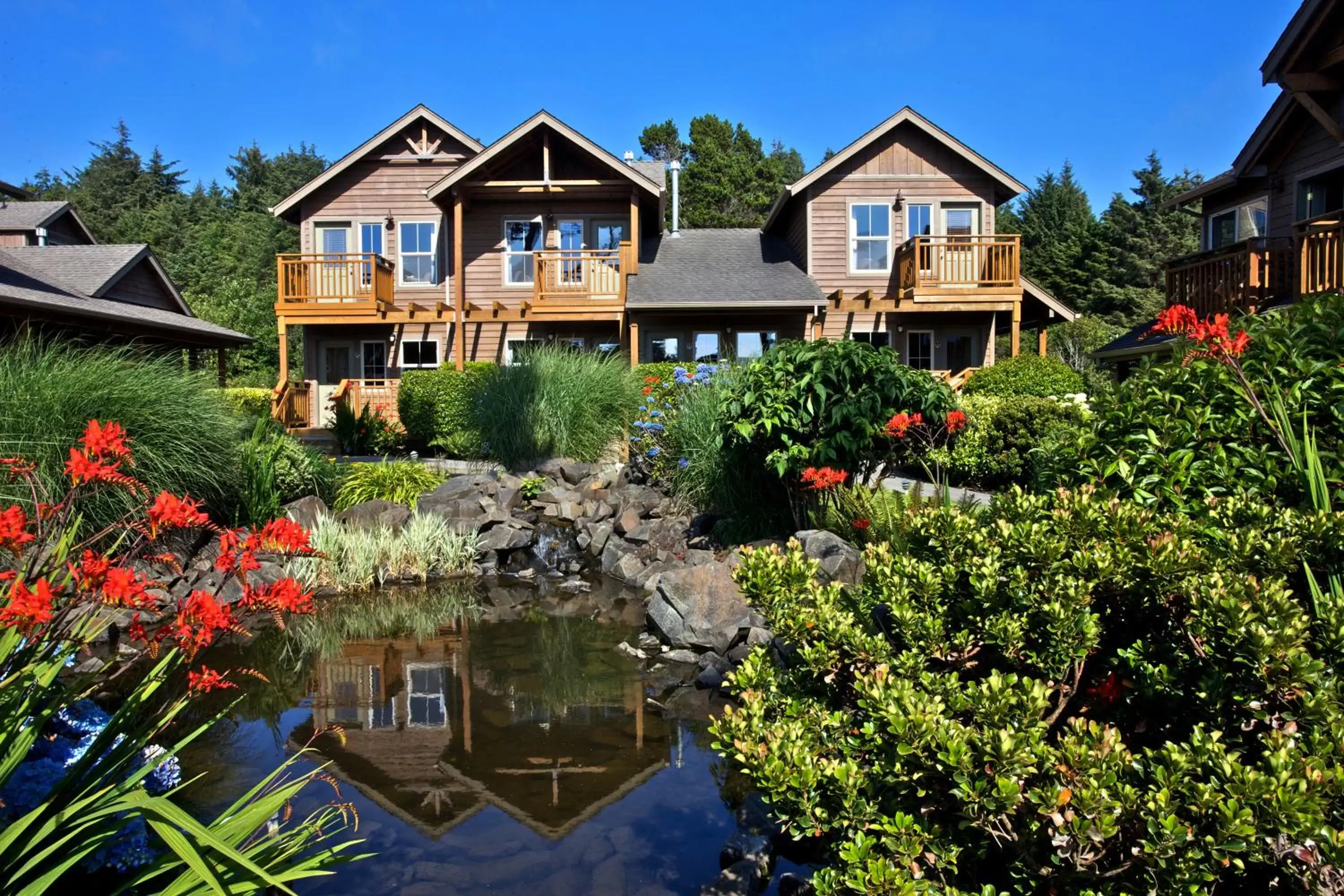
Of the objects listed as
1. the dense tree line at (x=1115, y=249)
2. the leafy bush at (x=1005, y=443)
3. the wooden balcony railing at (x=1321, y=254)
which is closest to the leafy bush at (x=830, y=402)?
the leafy bush at (x=1005, y=443)

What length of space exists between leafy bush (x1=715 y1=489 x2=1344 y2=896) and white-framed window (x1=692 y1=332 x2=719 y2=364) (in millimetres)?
17854

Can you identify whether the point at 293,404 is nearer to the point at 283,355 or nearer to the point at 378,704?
the point at 283,355

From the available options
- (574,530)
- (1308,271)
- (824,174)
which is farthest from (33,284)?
(1308,271)

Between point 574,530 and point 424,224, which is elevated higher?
point 424,224

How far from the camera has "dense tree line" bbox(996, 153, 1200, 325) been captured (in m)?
42.1

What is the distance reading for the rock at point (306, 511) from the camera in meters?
11.5

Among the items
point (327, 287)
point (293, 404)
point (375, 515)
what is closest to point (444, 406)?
point (293, 404)

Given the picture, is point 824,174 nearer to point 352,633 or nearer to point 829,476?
point 829,476

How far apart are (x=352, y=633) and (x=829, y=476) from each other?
469 centimetres

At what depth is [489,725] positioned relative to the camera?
6.17 metres

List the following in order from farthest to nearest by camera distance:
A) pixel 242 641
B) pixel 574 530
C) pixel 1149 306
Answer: pixel 1149 306 → pixel 574 530 → pixel 242 641


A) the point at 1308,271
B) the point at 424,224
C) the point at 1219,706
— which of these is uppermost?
the point at 424,224

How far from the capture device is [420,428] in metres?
18.4

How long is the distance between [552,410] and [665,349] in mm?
6914
